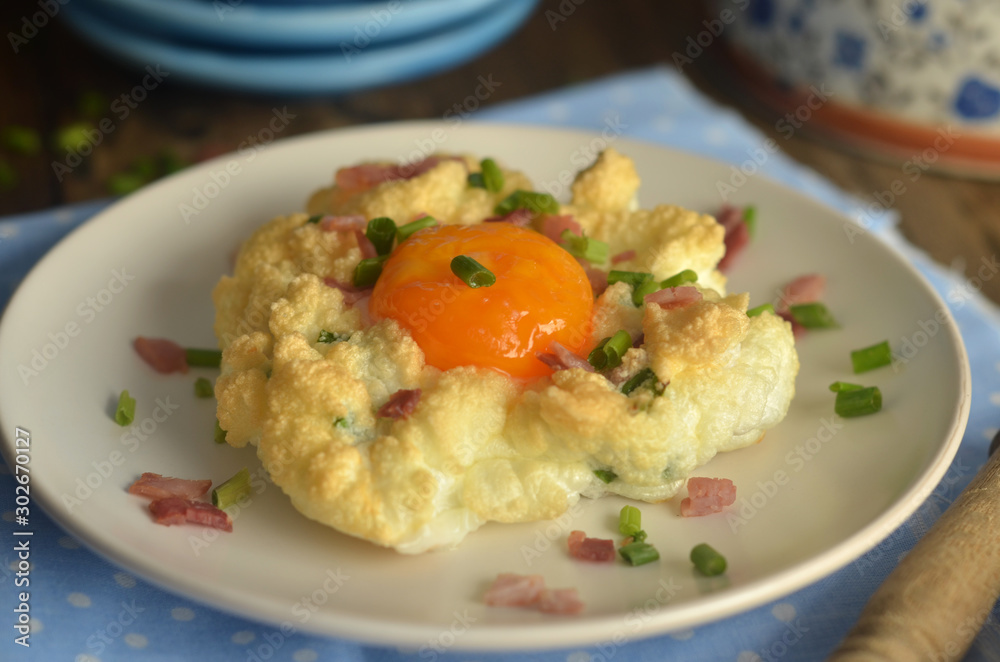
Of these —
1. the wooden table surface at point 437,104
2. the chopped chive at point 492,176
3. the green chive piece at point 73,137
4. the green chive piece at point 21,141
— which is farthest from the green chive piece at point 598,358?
the green chive piece at point 21,141

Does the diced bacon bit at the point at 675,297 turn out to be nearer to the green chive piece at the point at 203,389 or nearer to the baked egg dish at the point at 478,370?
the baked egg dish at the point at 478,370

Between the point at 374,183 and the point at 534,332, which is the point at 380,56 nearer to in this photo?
the point at 374,183

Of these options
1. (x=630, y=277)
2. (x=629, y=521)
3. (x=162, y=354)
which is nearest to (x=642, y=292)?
(x=630, y=277)

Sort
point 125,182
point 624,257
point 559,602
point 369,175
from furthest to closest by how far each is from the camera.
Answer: point 125,182, point 369,175, point 624,257, point 559,602

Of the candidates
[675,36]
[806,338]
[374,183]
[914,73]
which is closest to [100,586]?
[374,183]

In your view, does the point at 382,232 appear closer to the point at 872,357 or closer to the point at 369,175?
the point at 369,175

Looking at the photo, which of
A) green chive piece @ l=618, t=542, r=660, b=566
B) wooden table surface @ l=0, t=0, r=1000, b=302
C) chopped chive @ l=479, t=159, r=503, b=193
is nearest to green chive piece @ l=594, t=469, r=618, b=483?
green chive piece @ l=618, t=542, r=660, b=566
